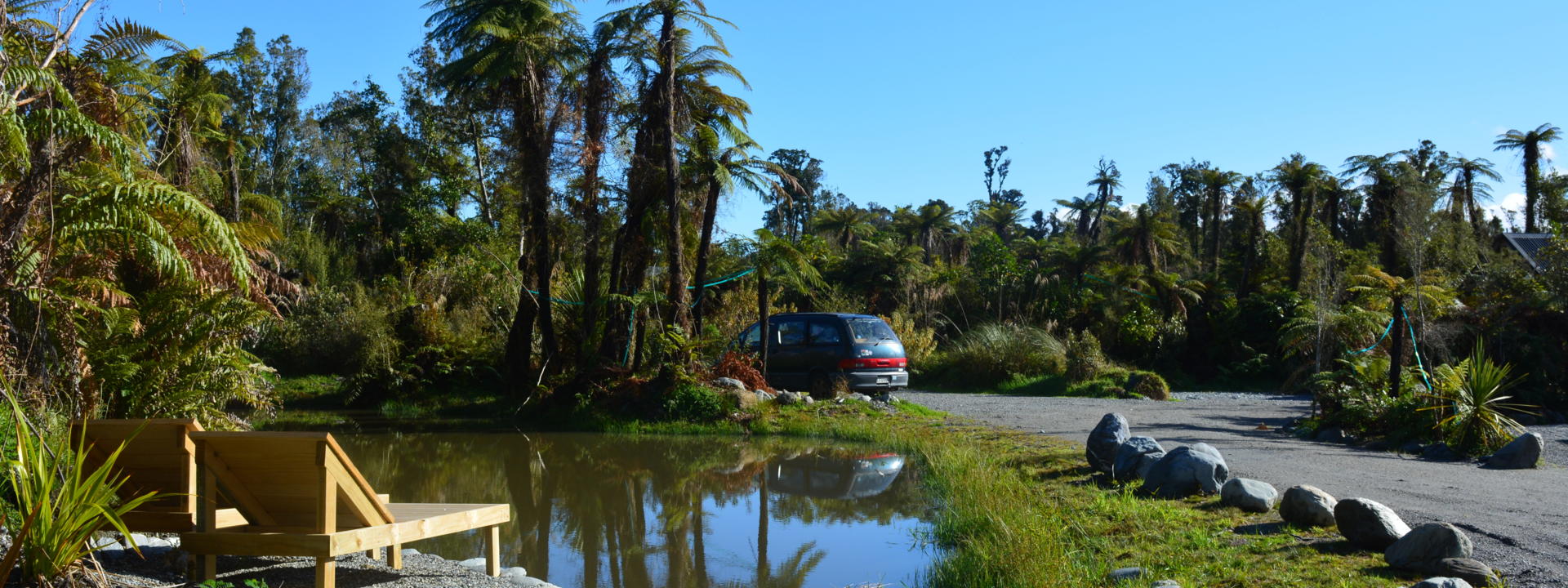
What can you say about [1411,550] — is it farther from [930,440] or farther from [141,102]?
[141,102]

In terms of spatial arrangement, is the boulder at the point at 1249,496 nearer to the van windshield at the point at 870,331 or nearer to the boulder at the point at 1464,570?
the boulder at the point at 1464,570

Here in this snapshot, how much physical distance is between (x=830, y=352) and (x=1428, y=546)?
11554mm

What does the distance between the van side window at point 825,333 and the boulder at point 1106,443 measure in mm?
7401

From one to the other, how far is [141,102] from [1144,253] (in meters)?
30.6

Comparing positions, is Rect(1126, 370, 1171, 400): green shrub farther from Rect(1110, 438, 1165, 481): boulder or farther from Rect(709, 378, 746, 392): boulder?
Rect(1110, 438, 1165, 481): boulder

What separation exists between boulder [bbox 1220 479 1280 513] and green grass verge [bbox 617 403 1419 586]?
0.33 feet

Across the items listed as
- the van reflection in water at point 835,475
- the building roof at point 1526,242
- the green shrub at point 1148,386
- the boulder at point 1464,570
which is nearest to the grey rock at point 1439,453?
the van reflection in water at point 835,475

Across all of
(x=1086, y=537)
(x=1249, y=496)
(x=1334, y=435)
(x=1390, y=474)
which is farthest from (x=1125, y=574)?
(x=1334, y=435)

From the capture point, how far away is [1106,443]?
9.09 meters

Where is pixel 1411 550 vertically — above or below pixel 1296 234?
below

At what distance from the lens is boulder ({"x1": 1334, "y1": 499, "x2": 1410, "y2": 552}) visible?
5.76 meters

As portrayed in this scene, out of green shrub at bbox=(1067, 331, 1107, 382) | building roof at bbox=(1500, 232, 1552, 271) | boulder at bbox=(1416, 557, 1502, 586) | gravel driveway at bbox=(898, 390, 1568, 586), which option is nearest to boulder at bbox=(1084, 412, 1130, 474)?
gravel driveway at bbox=(898, 390, 1568, 586)

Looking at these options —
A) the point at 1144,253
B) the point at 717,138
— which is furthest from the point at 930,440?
the point at 1144,253

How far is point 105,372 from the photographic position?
26.8ft
